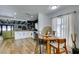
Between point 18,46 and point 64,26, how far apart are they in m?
1.01

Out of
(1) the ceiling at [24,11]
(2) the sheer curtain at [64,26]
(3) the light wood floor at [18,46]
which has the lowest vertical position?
(3) the light wood floor at [18,46]

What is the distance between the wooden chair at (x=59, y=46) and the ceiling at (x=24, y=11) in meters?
0.60

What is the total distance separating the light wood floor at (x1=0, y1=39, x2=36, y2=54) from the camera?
201cm

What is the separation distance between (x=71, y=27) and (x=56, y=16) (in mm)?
359

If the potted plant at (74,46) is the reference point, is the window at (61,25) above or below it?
above

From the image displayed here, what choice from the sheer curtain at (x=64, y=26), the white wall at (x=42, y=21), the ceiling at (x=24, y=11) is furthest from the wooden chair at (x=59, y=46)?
the ceiling at (x=24, y=11)

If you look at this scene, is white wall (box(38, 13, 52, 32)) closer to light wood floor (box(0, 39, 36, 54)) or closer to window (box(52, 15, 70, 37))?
window (box(52, 15, 70, 37))

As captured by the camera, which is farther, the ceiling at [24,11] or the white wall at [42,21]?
the white wall at [42,21]

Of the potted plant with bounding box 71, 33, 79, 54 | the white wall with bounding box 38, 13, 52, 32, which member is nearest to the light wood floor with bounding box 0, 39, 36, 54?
the white wall with bounding box 38, 13, 52, 32

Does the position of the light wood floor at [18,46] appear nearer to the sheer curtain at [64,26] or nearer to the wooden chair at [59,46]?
the wooden chair at [59,46]

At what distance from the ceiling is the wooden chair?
23.5 inches

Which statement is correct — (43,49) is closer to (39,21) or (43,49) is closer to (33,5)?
(39,21)

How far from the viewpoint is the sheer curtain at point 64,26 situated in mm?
1985
